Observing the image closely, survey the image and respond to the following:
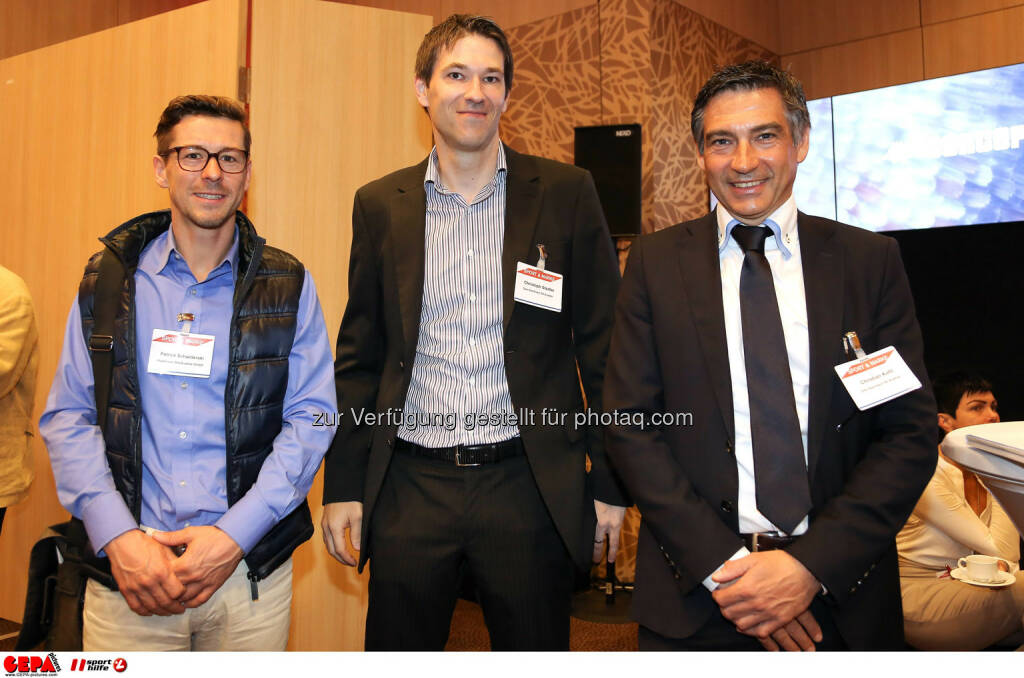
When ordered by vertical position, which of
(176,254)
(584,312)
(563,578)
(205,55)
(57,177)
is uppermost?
(205,55)

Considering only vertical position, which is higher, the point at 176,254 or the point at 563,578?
the point at 176,254

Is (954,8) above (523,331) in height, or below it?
above

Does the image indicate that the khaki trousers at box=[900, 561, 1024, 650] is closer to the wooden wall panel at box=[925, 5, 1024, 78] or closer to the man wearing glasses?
the man wearing glasses

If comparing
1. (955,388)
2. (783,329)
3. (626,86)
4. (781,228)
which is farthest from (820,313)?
(626,86)

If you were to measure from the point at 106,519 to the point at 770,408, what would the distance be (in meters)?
1.36

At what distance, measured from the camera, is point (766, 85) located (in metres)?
1.66

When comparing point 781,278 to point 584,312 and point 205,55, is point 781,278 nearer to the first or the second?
point 584,312

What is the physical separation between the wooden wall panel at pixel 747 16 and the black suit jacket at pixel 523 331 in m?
3.82

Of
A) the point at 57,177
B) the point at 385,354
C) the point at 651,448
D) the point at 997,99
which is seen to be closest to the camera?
the point at 651,448

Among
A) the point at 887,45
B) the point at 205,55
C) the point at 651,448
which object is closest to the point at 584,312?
the point at 651,448

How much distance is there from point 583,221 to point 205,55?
76.5 inches

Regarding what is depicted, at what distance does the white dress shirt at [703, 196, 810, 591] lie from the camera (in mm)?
1556

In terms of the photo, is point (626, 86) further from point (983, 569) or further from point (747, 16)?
point (983, 569)
